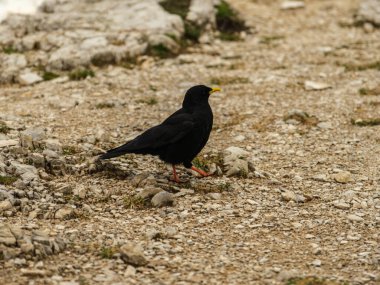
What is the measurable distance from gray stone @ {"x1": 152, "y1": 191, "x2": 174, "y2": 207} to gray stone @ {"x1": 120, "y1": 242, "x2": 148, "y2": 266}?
1690mm

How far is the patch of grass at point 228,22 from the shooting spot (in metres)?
20.1

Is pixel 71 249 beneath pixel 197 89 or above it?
beneath

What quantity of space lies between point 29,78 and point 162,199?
327 inches

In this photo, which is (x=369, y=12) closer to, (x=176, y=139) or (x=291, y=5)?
(x=291, y=5)

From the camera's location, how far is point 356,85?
603 inches

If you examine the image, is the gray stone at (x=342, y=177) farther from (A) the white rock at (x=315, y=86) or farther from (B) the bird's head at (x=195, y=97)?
(A) the white rock at (x=315, y=86)

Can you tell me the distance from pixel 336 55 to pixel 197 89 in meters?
9.55

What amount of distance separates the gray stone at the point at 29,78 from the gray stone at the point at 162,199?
26.2 ft

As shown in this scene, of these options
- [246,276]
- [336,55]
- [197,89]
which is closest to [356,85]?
[336,55]

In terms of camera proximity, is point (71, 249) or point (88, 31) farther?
point (88, 31)

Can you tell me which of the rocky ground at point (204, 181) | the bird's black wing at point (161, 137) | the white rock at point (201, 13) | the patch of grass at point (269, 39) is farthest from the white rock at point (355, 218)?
the white rock at point (201, 13)

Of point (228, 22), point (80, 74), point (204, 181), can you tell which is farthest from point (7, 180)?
point (228, 22)

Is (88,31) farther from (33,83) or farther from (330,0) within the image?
(330,0)

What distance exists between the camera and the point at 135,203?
8.51 meters
